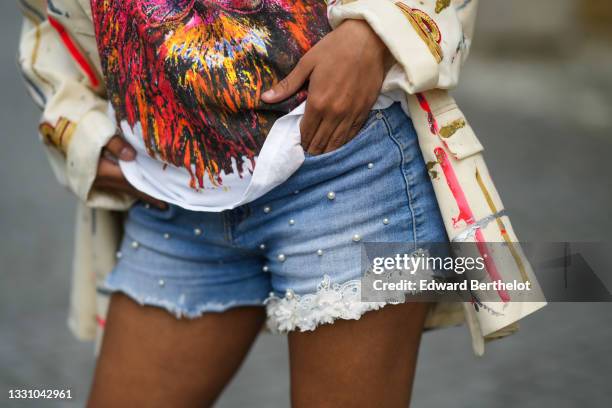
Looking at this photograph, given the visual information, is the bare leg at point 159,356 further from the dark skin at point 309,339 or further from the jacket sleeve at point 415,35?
the jacket sleeve at point 415,35

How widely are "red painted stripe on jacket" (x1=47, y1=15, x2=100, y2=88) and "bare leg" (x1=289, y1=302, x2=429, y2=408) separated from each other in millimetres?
655

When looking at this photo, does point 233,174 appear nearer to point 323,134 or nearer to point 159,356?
point 323,134

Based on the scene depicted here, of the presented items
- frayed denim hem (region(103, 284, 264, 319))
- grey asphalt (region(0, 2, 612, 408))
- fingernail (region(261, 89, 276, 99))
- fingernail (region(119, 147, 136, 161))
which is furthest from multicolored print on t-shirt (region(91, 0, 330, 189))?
grey asphalt (region(0, 2, 612, 408))

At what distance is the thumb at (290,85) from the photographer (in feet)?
4.18

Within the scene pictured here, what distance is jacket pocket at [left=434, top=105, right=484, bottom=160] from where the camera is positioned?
135 centimetres

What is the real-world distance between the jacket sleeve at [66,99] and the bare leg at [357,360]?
520 millimetres

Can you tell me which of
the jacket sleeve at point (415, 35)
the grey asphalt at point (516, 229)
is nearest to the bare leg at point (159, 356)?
the jacket sleeve at point (415, 35)

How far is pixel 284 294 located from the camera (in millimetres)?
1417

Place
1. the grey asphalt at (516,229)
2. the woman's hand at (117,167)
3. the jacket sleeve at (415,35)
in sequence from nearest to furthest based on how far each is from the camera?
the jacket sleeve at (415,35) < the woman's hand at (117,167) < the grey asphalt at (516,229)

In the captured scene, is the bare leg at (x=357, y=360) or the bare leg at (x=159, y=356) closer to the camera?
the bare leg at (x=357, y=360)

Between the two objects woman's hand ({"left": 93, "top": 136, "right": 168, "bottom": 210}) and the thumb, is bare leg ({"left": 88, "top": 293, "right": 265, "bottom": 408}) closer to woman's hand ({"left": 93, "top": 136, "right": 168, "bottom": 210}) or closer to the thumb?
woman's hand ({"left": 93, "top": 136, "right": 168, "bottom": 210})

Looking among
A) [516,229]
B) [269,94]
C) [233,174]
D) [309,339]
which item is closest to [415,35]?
[269,94]

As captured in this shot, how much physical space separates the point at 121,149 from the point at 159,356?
383 millimetres

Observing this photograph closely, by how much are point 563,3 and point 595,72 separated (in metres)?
0.61
